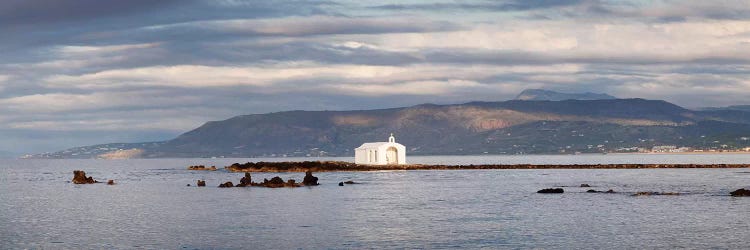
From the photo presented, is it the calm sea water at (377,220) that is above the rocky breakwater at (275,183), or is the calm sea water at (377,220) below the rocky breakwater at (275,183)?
below

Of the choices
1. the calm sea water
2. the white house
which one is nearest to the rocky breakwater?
the calm sea water

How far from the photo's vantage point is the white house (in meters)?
191

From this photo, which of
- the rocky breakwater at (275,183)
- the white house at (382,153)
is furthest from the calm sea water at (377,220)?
the white house at (382,153)

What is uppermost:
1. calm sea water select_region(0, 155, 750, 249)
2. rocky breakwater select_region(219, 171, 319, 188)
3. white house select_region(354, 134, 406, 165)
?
white house select_region(354, 134, 406, 165)

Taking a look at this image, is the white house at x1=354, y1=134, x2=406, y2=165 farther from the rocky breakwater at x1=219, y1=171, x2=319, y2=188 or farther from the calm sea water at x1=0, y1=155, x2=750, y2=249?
the calm sea water at x1=0, y1=155, x2=750, y2=249

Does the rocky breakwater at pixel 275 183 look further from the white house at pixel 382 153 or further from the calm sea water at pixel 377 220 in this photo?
the white house at pixel 382 153

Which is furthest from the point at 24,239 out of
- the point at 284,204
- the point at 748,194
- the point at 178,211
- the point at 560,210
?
the point at 748,194

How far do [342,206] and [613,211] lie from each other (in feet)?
78.3

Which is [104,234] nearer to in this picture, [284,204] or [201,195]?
[284,204]

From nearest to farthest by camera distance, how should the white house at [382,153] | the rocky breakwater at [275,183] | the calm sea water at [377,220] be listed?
the calm sea water at [377,220]
the rocky breakwater at [275,183]
the white house at [382,153]

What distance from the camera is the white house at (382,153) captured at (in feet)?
627

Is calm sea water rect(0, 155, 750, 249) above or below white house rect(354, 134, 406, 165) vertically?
below

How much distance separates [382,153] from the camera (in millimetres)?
191625

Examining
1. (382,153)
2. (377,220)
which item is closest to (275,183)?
(377,220)
